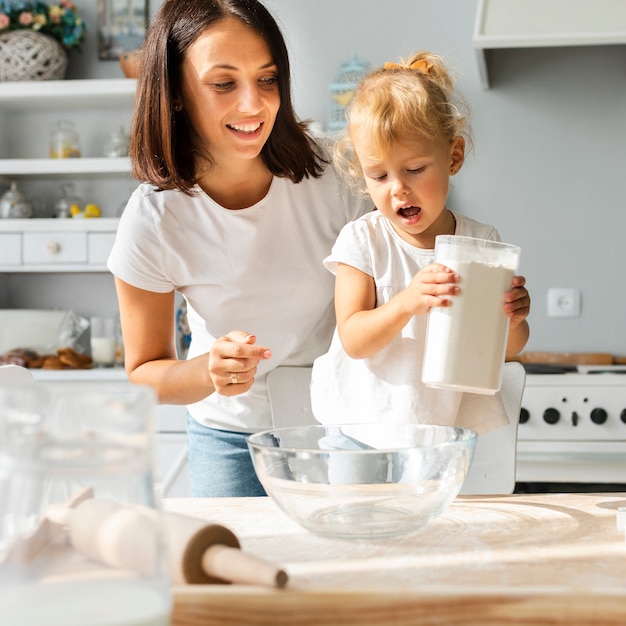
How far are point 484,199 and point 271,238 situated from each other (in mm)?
1665

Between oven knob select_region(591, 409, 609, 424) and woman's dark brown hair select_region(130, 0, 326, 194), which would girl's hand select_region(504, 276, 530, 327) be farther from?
oven knob select_region(591, 409, 609, 424)

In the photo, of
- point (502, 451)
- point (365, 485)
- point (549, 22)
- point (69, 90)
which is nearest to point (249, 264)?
point (502, 451)

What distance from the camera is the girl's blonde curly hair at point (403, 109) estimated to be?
123 cm

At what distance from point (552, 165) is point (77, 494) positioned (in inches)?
106

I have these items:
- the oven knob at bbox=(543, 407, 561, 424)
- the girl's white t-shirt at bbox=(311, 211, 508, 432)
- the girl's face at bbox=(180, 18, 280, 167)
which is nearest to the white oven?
the oven knob at bbox=(543, 407, 561, 424)

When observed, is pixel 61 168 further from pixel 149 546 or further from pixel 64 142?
pixel 149 546

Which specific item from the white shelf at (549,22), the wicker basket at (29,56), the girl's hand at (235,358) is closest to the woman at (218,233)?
the girl's hand at (235,358)

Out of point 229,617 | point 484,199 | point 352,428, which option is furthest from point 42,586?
Answer: point 484,199

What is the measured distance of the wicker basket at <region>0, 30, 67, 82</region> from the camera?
9.73 feet

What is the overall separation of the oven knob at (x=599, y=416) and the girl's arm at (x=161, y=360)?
4.22 feet

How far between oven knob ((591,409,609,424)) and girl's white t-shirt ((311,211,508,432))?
3.65 ft

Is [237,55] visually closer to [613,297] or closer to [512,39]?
[512,39]

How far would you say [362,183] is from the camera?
145 cm

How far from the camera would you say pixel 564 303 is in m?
2.90
